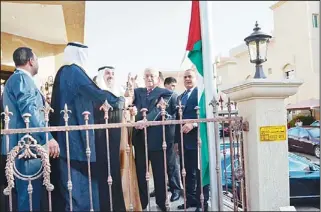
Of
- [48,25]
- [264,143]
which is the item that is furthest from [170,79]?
[48,25]

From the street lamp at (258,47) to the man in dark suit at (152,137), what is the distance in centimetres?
95

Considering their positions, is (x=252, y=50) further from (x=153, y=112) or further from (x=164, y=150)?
(x=153, y=112)

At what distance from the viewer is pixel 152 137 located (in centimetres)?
315

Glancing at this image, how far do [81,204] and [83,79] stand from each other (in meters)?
1.01

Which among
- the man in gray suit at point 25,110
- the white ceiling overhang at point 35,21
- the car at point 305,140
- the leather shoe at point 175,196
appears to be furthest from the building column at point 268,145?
the white ceiling overhang at point 35,21

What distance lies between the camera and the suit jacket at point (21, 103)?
2.53 meters

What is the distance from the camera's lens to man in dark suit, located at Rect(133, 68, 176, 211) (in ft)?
10.3

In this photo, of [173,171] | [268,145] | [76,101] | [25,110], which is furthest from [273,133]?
[25,110]

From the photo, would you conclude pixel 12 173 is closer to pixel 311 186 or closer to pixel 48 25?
Answer: pixel 311 186

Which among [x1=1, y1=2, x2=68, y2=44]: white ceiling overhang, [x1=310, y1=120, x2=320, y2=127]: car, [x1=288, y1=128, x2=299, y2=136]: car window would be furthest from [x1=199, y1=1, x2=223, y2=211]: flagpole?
[x1=1, y1=2, x2=68, y2=44]: white ceiling overhang

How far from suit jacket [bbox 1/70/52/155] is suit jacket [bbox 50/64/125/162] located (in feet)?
0.63

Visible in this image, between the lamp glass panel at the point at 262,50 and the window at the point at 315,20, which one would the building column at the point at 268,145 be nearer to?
the lamp glass panel at the point at 262,50

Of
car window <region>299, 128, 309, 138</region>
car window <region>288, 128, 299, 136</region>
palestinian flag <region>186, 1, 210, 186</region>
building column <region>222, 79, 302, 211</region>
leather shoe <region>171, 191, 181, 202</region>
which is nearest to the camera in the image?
car window <region>299, 128, 309, 138</region>

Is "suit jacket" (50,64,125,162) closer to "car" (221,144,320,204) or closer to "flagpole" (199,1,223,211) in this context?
"flagpole" (199,1,223,211)
